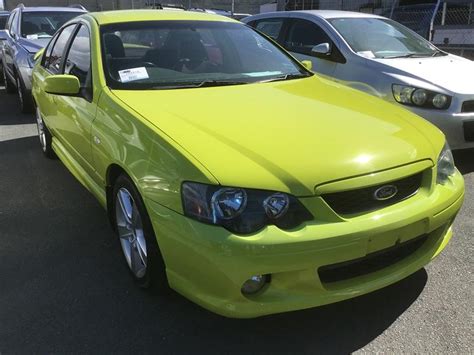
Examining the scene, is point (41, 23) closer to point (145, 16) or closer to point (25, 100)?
point (25, 100)

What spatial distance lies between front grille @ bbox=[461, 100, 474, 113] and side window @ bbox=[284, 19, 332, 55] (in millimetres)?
1847

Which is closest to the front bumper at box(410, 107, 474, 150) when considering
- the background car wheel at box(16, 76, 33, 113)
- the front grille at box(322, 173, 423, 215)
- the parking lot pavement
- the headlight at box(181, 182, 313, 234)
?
the parking lot pavement

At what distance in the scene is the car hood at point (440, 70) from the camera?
4590 mm

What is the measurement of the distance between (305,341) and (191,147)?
3.63 ft

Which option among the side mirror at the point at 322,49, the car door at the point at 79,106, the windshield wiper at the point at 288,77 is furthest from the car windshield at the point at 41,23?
the windshield wiper at the point at 288,77

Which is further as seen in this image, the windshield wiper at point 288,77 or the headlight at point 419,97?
the headlight at point 419,97

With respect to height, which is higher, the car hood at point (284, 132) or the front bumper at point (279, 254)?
the car hood at point (284, 132)

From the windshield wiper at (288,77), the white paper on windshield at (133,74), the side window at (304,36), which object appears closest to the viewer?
the white paper on windshield at (133,74)

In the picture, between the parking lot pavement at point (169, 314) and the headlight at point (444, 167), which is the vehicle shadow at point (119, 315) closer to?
the parking lot pavement at point (169, 314)

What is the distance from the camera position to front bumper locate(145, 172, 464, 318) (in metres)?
2.06

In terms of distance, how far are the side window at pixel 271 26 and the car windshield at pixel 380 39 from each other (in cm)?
86

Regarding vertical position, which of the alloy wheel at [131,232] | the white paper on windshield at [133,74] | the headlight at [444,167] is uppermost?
the white paper on windshield at [133,74]

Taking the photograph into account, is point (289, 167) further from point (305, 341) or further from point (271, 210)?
point (305, 341)

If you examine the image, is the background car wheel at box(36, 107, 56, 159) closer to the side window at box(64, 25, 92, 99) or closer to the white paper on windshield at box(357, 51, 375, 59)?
the side window at box(64, 25, 92, 99)
